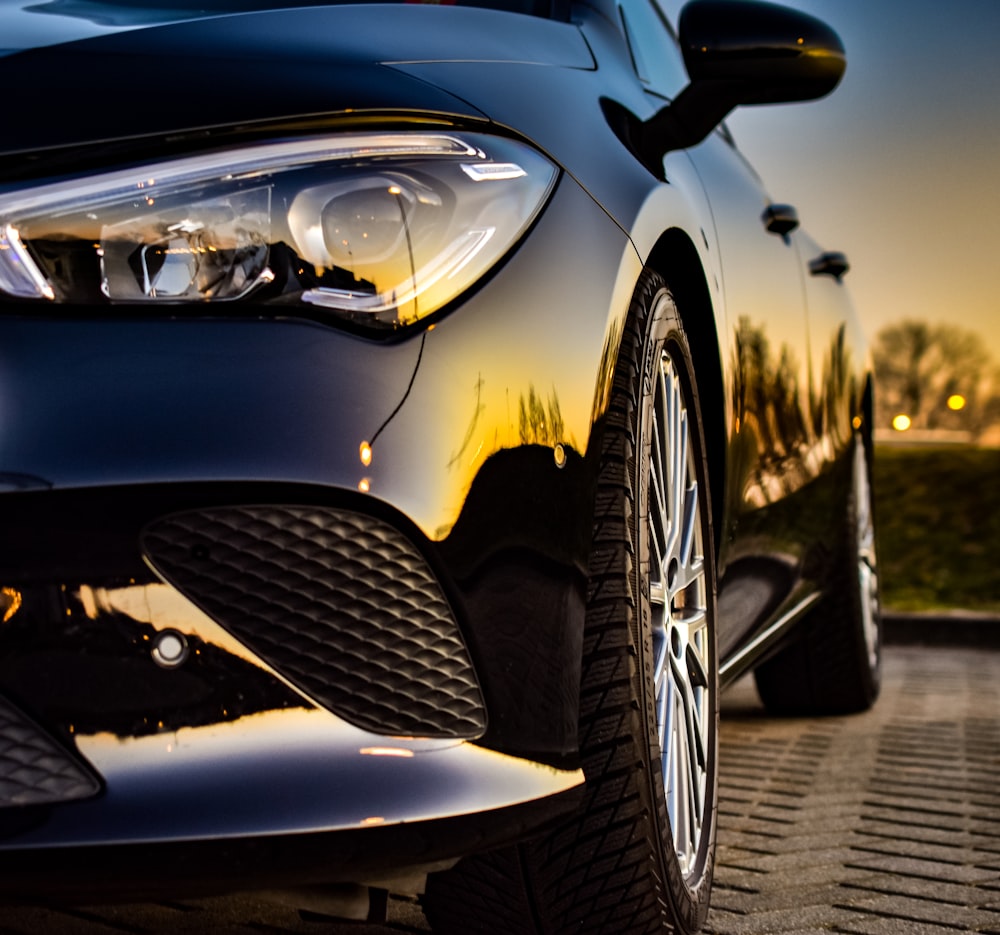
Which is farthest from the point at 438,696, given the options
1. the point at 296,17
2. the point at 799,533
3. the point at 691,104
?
the point at 799,533

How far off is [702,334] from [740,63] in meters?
0.43

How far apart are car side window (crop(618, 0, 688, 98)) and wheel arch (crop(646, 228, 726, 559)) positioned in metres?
0.36

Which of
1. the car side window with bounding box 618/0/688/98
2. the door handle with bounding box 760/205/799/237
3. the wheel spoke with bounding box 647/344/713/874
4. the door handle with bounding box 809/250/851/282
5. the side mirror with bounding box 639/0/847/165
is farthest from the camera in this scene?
the door handle with bounding box 809/250/851/282

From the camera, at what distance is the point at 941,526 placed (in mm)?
11266

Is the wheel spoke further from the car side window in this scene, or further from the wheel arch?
the car side window

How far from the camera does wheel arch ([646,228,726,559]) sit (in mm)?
2107

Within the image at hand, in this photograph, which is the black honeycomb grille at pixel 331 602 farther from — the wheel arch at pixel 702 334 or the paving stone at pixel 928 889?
the paving stone at pixel 928 889

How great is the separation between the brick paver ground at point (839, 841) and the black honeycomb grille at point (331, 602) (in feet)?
2.64

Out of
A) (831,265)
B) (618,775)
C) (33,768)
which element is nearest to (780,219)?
(831,265)

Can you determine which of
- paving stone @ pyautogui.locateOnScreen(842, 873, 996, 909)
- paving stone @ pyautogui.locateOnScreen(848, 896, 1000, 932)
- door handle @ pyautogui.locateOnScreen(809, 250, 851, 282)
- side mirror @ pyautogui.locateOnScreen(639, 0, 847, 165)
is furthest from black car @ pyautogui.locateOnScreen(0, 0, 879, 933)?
door handle @ pyautogui.locateOnScreen(809, 250, 851, 282)

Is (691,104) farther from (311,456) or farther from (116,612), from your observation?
(116,612)

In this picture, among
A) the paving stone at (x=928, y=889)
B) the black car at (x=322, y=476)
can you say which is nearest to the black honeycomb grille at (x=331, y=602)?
the black car at (x=322, y=476)

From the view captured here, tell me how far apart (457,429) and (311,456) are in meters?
0.15

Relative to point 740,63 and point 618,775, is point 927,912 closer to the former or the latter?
point 618,775
